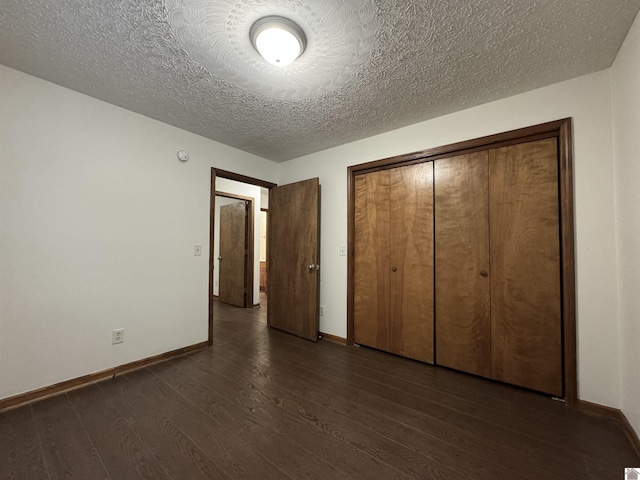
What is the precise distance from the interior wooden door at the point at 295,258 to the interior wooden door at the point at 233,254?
1.23m

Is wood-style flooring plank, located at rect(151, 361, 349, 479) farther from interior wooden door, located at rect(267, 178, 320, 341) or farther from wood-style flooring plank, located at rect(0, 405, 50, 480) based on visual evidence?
interior wooden door, located at rect(267, 178, 320, 341)

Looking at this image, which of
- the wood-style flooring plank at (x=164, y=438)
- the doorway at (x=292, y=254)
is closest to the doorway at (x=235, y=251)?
the doorway at (x=292, y=254)

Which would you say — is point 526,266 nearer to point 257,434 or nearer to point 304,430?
point 304,430

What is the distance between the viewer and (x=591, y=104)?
1.74 meters

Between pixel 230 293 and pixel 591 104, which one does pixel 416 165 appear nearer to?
pixel 591 104

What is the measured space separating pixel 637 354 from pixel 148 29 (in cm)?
331

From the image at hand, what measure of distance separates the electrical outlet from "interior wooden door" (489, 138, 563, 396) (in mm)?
3209

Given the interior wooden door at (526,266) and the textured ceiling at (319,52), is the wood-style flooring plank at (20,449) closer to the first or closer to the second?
the textured ceiling at (319,52)

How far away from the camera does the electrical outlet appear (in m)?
2.17

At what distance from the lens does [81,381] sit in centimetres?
199

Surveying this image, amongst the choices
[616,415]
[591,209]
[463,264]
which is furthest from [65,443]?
[591,209]

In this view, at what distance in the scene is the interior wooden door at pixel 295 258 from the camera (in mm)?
3072

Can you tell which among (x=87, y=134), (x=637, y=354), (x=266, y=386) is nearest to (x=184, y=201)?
(x=87, y=134)

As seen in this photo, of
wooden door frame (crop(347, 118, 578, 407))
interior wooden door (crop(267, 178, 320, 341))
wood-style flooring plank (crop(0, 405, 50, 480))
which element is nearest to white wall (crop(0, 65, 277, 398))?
wood-style flooring plank (crop(0, 405, 50, 480))
